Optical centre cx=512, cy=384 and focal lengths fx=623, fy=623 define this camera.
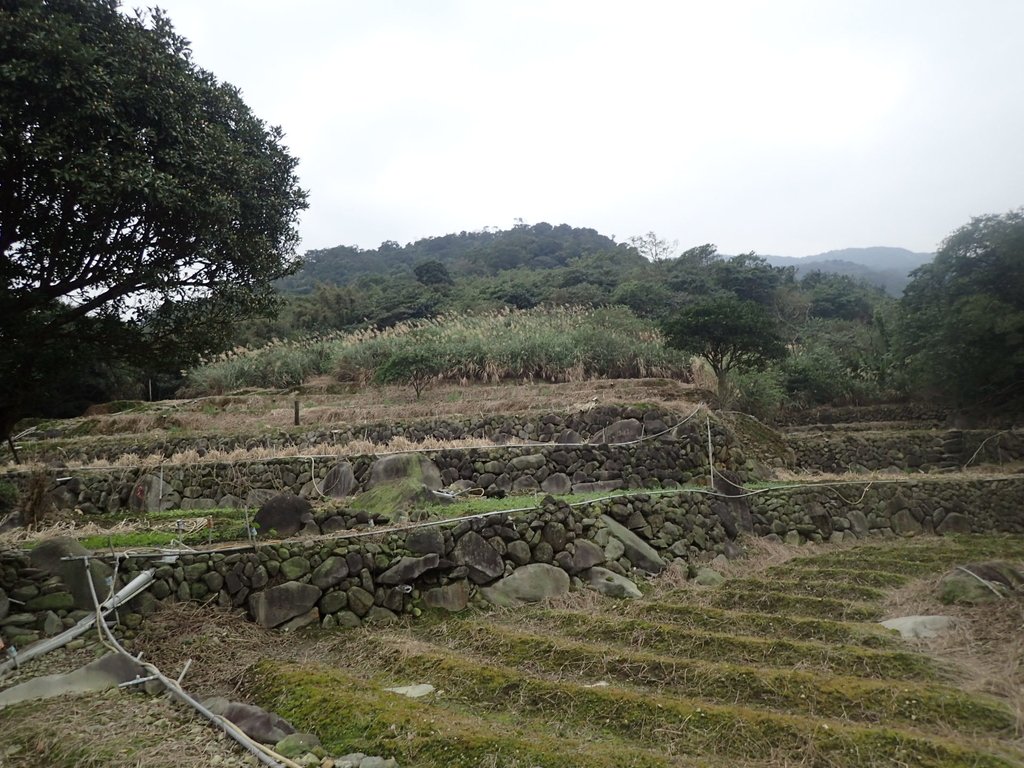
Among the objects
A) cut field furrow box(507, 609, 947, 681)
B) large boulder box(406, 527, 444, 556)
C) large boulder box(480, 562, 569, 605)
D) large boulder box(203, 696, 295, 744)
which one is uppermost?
large boulder box(406, 527, 444, 556)

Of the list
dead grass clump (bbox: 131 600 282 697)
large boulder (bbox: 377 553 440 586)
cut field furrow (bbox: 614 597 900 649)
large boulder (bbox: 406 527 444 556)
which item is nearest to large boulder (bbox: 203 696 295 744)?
dead grass clump (bbox: 131 600 282 697)

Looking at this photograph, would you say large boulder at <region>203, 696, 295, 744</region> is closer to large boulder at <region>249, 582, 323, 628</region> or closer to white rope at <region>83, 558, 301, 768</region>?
white rope at <region>83, 558, 301, 768</region>

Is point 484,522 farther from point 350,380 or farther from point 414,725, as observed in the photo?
point 350,380

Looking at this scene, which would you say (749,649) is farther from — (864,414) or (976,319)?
(864,414)

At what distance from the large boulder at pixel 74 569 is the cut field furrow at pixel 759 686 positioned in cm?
313

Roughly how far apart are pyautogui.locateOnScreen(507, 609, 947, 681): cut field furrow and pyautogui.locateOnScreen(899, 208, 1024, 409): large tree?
1178 centimetres

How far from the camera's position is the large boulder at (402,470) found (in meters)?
9.52

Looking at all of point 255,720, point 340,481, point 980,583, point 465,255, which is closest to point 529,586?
point 255,720

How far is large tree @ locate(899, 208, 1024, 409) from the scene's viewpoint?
1333 cm

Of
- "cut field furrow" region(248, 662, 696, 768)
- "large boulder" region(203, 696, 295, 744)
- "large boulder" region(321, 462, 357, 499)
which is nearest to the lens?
"cut field furrow" region(248, 662, 696, 768)

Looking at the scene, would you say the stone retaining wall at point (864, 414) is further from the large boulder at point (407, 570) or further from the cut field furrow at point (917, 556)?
the large boulder at point (407, 570)

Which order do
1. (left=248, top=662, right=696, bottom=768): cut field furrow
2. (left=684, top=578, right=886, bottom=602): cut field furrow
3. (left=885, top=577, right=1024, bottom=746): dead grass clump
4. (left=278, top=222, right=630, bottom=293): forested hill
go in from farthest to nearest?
(left=278, top=222, right=630, bottom=293): forested hill, (left=684, top=578, right=886, bottom=602): cut field furrow, (left=885, top=577, right=1024, bottom=746): dead grass clump, (left=248, top=662, right=696, bottom=768): cut field furrow

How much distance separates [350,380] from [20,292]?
14221mm

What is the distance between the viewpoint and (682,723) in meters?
3.63
